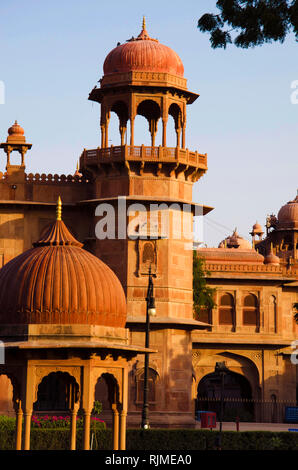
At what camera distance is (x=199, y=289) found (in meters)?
52.9

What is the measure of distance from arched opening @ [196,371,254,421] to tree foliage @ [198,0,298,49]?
87.7ft

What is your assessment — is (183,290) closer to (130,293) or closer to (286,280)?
(130,293)

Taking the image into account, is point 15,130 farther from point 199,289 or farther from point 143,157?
point 199,289

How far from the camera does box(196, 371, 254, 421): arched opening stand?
55000 mm

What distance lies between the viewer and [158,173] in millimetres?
43906

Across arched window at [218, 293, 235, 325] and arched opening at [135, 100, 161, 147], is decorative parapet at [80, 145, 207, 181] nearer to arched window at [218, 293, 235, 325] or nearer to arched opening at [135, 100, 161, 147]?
arched opening at [135, 100, 161, 147]

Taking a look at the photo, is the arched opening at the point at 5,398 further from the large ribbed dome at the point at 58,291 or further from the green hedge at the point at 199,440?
the large ribbed dome at the point at 58,291

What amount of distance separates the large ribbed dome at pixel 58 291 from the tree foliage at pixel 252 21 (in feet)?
21.8

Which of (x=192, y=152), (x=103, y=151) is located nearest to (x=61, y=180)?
(x=103, y=151)

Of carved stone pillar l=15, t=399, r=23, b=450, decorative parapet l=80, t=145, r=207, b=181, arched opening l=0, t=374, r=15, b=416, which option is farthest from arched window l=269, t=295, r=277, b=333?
carved stone pillar l=15, t=399, r=23, b=450

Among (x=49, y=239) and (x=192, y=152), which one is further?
(x=192, y=152)

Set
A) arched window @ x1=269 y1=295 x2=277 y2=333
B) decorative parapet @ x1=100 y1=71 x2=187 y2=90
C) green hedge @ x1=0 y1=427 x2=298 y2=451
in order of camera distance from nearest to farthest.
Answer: green hedge @ x1=0 y1=427 x2=298 y2=451 < decorative parapet @ x1=100 y1=71 x2=187 y2=90 < arched window @ x1=269 y1=295 x2=277 y2=333
